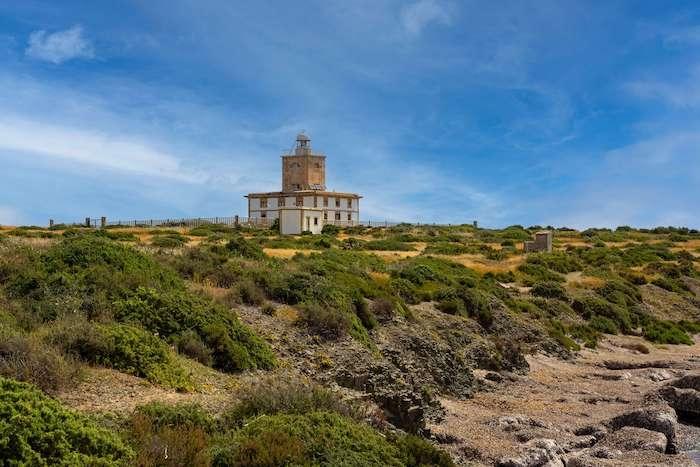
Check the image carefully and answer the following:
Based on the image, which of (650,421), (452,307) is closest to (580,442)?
(650,421)

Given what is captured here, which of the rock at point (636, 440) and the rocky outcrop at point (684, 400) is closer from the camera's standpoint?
the rock at point (636, 440)

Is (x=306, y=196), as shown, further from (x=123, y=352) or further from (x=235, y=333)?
(x=123, y=352)

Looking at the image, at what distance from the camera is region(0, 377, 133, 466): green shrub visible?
25.6 ft

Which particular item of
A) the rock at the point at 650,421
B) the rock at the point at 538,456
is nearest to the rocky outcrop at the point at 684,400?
the rock at the point at 650,421

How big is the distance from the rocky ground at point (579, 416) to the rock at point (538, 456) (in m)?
0.02

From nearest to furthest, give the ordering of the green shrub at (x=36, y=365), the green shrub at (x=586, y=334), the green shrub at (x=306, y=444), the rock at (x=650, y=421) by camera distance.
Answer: the green shrub at (x=306, y=444)
the green shrub at (x=36, y=365)
the rock at (x=650, y=421)
the green shrub at (x=586, y=334)

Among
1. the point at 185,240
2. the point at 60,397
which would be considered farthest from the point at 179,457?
the point at 185,240

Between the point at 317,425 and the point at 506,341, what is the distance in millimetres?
17363

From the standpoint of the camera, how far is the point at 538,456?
564 inches

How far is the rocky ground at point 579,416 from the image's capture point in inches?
591

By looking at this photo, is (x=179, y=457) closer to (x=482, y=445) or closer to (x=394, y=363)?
(x=482, y=445)

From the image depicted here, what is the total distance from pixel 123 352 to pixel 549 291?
30704mm


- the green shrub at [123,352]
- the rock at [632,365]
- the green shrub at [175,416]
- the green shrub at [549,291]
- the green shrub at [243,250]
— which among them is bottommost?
the rock at [632,365]

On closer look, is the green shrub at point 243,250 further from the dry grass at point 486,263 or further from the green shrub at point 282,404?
the dry grass at point 486,263
